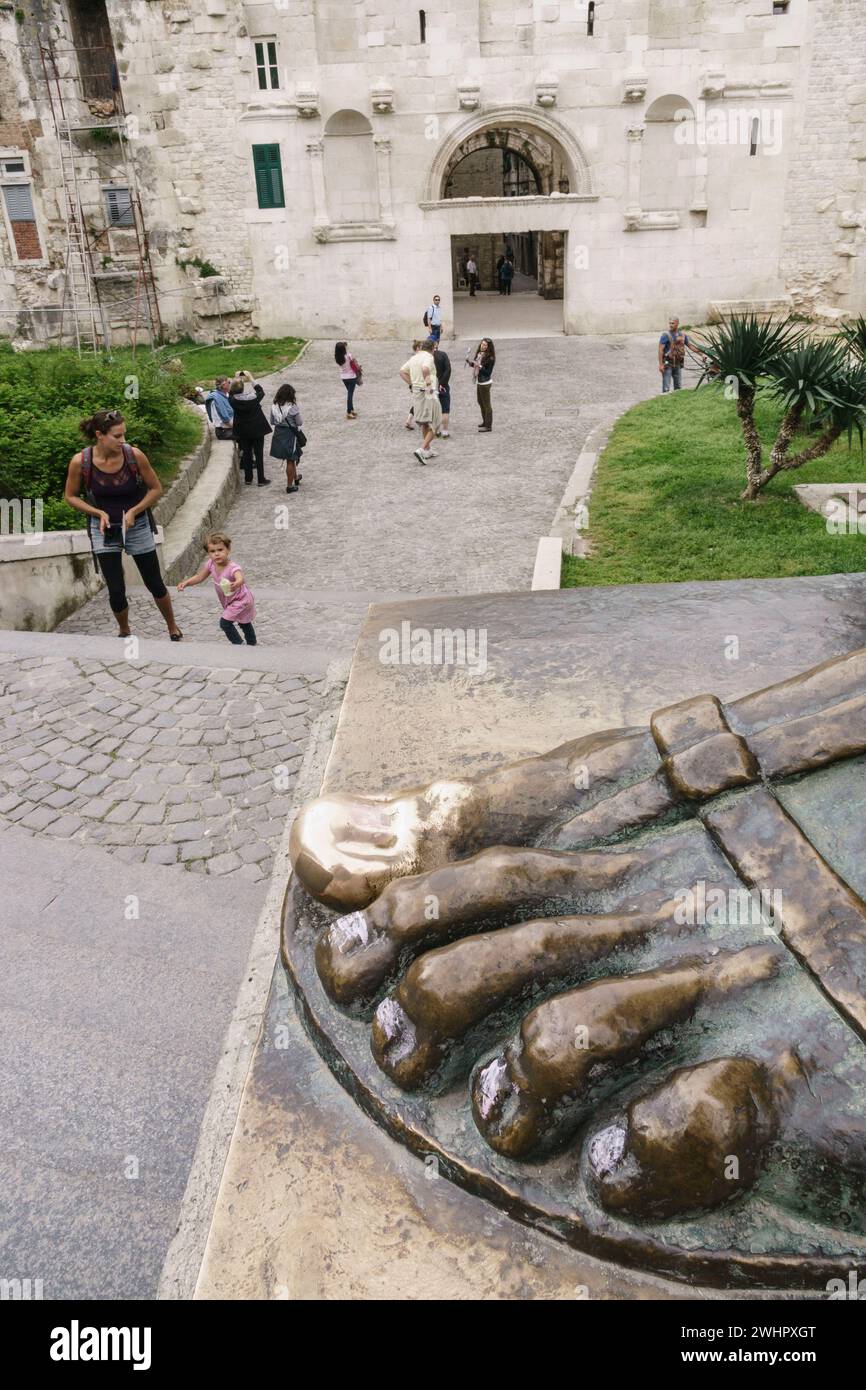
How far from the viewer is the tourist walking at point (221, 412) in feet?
42.3

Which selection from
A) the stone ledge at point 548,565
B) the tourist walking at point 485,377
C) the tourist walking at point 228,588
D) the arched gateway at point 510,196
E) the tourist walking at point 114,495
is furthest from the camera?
the arched gateway at point 510,196

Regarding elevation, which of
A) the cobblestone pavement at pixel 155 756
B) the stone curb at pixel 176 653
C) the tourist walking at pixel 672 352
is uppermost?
the tourist walking at pixel 672 352

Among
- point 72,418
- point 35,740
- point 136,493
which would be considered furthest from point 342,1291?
point 72,418

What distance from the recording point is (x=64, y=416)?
969cm

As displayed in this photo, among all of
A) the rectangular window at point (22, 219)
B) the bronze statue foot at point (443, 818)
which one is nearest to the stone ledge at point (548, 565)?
the bronze statue foot at point (443, 818)

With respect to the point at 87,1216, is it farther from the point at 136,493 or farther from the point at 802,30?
the point at 802,30

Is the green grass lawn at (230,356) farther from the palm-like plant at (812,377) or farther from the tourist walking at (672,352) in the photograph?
the palm-like plant at (812,377)

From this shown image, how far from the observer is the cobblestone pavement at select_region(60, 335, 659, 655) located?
8258 millimetres

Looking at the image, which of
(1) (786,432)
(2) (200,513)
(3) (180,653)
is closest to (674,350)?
(1) (786,432)

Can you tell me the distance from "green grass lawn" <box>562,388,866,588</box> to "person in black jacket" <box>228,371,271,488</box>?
415 cm

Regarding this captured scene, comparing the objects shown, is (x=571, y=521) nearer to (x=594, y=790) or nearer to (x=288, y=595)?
(x=288, y=595)

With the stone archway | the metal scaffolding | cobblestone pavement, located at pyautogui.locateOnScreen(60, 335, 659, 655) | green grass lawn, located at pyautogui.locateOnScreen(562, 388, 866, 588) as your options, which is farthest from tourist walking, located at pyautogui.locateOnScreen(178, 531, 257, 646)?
the stone archway

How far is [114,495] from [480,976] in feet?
17.6

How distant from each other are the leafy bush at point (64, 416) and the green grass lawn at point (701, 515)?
180 inches
